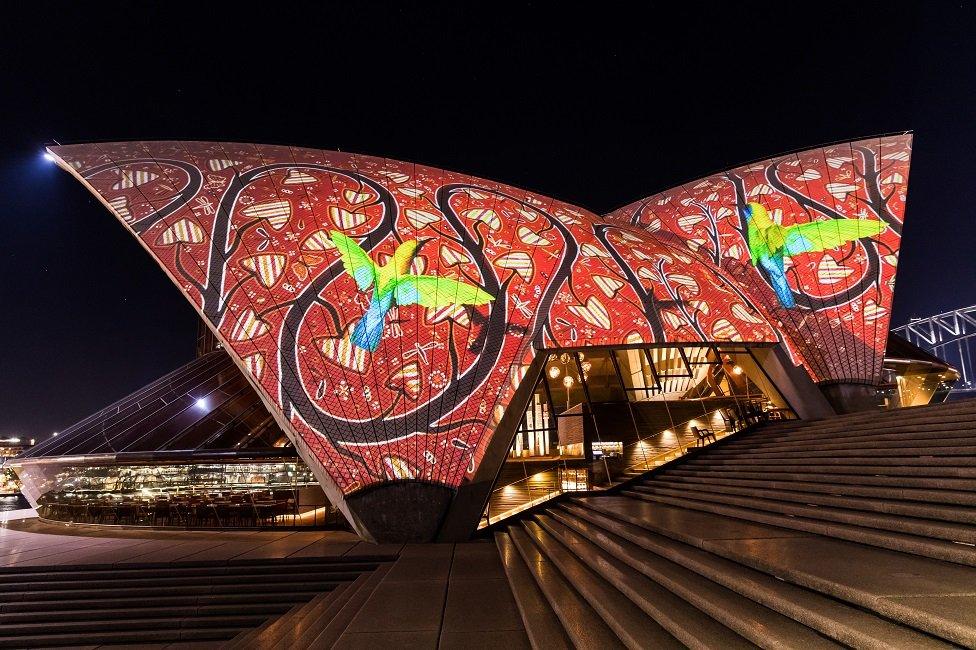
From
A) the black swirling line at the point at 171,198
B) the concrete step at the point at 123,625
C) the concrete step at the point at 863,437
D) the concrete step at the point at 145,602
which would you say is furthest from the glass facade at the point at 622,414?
the black swirling line at the point at 171,198

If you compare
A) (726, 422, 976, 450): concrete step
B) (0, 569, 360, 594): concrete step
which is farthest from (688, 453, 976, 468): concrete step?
(0, 569, 360, 594): concrete step

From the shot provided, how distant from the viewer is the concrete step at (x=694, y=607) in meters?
3.31

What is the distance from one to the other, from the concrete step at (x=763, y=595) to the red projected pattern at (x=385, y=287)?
4.65m

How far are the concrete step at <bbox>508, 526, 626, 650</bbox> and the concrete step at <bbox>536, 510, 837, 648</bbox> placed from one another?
39cm

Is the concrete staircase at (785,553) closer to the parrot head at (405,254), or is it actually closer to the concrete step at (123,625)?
the concrete step at (123,625)

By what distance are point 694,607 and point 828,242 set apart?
13789mm

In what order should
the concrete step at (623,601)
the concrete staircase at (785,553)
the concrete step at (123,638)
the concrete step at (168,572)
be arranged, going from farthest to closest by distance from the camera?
Answer: the concrete step at (168,572), the concrete step at (123,638), the concrete step at (623,601), the concrete staircase at (785,553)

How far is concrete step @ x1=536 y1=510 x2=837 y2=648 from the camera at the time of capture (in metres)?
3.31

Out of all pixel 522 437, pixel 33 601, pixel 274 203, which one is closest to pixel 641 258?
pixel 522 437

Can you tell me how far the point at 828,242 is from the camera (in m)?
14.4

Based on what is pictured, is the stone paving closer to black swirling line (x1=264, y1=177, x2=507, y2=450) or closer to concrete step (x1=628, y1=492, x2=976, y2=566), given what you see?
black swirling line (x1=264, y1=177, x2=507, y2=450)

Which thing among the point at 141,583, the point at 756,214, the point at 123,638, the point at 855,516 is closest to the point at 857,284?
the point at 756,214

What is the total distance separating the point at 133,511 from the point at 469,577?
10813 mm

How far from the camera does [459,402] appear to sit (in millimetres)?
10836
